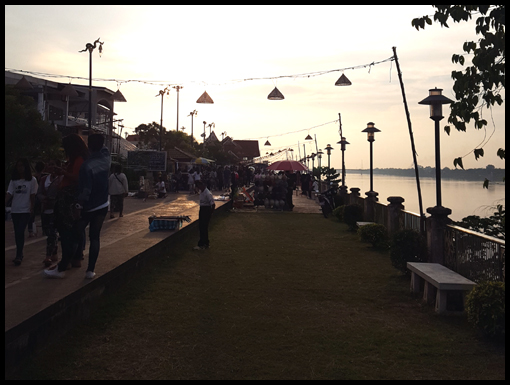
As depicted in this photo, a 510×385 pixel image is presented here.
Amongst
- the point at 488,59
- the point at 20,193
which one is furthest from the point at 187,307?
the point at 488,59

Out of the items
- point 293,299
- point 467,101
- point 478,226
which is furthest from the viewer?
point 478,226

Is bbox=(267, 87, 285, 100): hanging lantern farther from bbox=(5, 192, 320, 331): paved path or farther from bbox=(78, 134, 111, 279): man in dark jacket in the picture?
bbox=(78, 134, 111, 279): man in dark jacket

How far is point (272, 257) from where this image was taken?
33.0ft

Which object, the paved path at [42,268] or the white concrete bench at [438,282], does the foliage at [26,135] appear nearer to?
the paved path at [42,268]

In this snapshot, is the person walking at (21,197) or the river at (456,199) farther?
the river at (456,199)

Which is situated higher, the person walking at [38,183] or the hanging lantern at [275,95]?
the hanging lantern at [275,95]

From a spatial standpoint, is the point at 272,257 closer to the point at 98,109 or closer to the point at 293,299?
the point at 293,299

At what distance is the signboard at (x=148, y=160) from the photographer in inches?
1055

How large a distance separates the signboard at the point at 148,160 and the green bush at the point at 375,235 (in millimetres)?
16910

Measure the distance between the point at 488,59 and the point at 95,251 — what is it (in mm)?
5219

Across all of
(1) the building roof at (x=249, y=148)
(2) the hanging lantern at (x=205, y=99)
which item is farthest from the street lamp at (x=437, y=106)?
(1) the building roof at (x=249, y=148)

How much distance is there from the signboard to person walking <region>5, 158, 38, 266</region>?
19411 mm

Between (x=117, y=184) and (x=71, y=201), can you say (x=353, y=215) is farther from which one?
(x=71, y=201)
